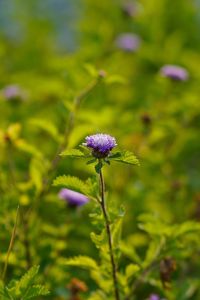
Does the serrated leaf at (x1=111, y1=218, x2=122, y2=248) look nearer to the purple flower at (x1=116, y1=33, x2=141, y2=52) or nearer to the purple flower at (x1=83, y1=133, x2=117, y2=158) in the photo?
the purple flower at (x1=83, y1=133, x2=117, y2=158)

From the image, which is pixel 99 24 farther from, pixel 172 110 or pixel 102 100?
pixel 172 110

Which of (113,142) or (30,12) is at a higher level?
(30,12)

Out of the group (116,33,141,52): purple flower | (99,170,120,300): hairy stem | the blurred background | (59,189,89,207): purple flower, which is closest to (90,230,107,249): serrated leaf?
(99,170,120,300): hairy stem

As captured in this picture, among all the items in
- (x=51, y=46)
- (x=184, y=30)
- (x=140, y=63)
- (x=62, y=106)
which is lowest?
(x=62, y=106)

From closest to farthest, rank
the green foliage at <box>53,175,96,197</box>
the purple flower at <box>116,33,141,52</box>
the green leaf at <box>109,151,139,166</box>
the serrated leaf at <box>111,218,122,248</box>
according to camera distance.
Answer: the green leaf at <box>109,151,139,166</box>
the green foliage at <box>53,175,96,197</box>
the serrated leaf at <box>111,218,122,248</box>
the purple flower at <box>116,33,141,52</box>

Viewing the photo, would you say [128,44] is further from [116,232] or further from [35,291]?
[35,291]


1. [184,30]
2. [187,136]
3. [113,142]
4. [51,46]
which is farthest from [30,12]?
[113,142]
